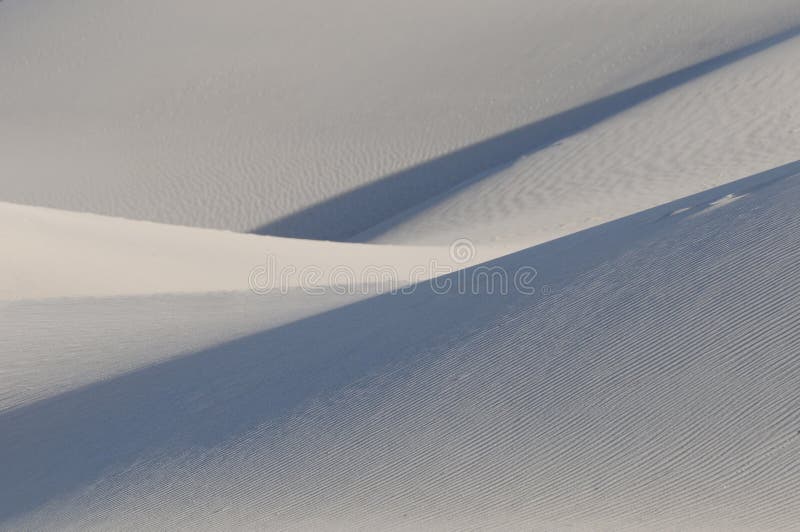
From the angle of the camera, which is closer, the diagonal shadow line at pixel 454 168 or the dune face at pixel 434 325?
the dune face at pixel 434 325

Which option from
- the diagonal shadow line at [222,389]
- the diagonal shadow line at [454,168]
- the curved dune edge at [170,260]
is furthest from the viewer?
the diagonal shadow line at [454,168]

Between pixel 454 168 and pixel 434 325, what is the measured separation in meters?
11.7

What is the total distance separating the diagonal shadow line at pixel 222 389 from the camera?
17.1ft

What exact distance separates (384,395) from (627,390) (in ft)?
4.09

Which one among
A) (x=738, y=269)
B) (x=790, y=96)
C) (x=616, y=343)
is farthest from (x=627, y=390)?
(x=790, y=96)

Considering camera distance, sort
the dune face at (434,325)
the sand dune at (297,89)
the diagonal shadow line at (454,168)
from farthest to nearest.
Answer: the sand dune at (297,89)
the diagonal shadow line at (454,168)
the dune face at (434,325)

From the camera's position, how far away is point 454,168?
17.4 metres

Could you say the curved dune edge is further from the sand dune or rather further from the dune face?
the sand dune

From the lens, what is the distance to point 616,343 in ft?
15.8

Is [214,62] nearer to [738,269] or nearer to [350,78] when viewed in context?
[350,78]

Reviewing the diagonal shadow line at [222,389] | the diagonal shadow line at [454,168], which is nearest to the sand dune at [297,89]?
the diagonal shadow line at [454,168]

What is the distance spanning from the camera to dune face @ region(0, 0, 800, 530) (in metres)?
4.12

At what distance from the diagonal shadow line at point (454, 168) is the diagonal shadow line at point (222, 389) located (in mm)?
8920

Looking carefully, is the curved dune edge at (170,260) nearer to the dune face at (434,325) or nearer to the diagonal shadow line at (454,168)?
the dune face at (434,325)
